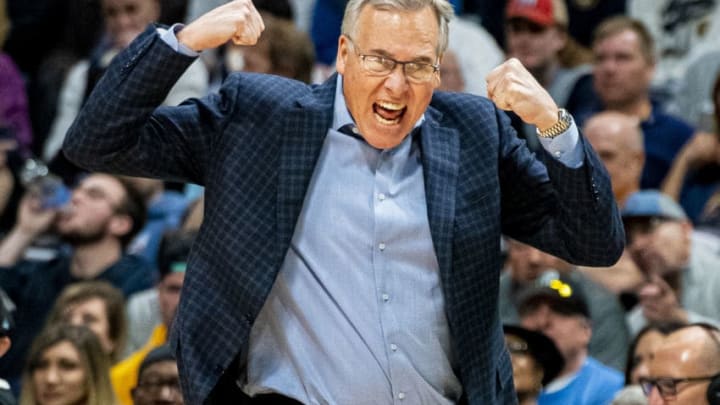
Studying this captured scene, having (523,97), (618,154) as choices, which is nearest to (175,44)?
(523,97)

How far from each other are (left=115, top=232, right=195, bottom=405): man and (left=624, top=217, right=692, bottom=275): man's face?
6.27ft

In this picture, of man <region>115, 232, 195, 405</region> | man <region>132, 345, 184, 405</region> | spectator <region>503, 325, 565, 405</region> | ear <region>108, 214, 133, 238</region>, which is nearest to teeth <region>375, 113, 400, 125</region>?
spectator <region>503, 325, 565, 405</region>

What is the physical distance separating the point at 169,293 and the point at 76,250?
40.1 inches

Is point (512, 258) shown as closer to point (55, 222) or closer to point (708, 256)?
point (708, 256)

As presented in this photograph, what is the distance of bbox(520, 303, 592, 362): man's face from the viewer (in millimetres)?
6121

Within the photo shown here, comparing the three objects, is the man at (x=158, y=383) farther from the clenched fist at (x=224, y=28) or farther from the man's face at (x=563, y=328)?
the clenched fist at (x=224, y=28)

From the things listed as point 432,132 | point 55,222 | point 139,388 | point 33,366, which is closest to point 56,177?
point 55,222

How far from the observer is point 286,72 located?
25.9 feet

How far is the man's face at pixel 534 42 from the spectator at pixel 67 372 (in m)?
3.14

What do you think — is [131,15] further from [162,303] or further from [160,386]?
[160,386]

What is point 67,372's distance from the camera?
246 inches

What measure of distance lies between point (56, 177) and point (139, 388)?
102 inches

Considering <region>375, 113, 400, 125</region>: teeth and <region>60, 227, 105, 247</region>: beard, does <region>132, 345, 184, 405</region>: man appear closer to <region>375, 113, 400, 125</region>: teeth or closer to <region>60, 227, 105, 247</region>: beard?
<region>60, 227, 105, 247</region>: beard

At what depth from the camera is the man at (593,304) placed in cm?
Answer: 652
